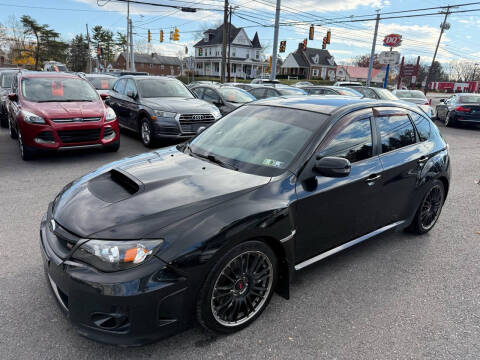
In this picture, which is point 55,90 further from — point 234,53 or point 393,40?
point 234,53

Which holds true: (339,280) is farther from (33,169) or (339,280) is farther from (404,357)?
(33,169)

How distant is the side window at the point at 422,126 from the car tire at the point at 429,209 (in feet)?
1.83

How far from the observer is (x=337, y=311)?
280cm

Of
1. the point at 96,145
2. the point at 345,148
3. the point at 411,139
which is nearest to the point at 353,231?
the point at 345,148

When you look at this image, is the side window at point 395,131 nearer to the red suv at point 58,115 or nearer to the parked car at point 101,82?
the red suv at point 58,115

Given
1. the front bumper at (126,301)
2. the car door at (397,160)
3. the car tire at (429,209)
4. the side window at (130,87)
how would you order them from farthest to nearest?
the side window at (130,87) → the car tire at (429,209) → the car door at (397,160) → the front bumper at (126,301)

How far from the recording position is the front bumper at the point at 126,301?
77.7 inches

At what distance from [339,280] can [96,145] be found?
226 inches

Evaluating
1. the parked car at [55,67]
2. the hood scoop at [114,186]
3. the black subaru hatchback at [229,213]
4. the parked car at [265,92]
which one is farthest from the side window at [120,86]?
the parked car at [55,67]

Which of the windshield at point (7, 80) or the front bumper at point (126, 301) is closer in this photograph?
the front bumper at point (126, 301)

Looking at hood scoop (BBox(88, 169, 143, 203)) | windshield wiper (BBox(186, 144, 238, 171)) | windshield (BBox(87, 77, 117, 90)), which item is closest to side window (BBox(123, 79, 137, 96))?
windshield (BBox(87, 77, 117, 90))

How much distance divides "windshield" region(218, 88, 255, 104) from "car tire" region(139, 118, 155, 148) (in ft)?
10.7

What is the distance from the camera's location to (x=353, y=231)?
10.5 feet

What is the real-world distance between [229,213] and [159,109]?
6.64 metres
